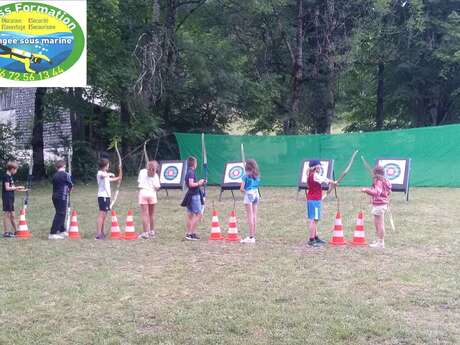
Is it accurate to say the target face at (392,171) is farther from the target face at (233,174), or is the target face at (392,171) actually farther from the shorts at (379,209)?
the shorts at (379,209)

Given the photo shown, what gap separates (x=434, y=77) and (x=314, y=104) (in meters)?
6.86

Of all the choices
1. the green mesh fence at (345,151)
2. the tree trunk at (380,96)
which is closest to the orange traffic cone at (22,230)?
the green mesh fence at (345,151)

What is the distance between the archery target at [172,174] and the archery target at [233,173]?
1.33 m

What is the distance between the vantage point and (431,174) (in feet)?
60.3

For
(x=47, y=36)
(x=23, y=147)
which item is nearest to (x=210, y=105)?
(x=23, y=147)

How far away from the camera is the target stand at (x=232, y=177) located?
16.1 meters

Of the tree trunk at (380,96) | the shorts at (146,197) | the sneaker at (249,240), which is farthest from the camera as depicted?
the tree trunk at (380,96)

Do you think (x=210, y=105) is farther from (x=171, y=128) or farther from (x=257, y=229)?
(x=257, y=229)

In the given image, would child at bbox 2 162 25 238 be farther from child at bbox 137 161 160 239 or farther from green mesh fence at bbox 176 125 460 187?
green mesh fence at bbox 176 125 460 187

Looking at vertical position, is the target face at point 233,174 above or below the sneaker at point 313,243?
above

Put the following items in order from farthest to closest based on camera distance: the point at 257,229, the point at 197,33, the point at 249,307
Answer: the point at 197,33 → the point at 257,229 → the point at 249,307

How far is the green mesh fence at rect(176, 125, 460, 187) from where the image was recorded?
18281 mm

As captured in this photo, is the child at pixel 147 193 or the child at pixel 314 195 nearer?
the child at pixel 314 195

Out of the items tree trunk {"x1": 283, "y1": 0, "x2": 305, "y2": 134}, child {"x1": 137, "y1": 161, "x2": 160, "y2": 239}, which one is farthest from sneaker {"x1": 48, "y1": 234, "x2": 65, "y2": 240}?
tree trunk {"x1": 283, "y1": 0, "x2": 305, "y2": 134}
